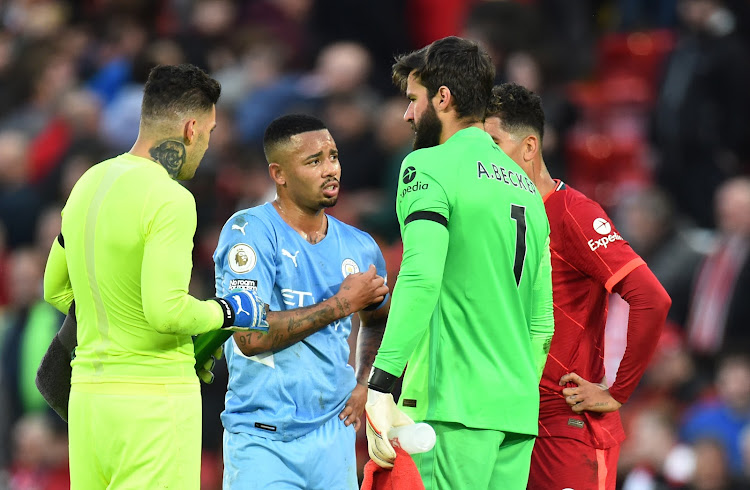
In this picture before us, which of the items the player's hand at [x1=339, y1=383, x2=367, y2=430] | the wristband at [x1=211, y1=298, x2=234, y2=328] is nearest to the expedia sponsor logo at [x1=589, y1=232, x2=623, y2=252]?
the player's hand at [x1=339, y1=383, x2=367, y2=430]

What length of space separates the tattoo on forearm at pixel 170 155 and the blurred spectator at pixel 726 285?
5.42 metres

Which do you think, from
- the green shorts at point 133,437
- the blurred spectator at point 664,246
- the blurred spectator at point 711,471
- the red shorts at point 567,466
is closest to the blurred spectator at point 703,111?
the blurred spectator at point 664,246

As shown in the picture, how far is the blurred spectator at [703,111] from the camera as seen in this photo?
10.7 metres

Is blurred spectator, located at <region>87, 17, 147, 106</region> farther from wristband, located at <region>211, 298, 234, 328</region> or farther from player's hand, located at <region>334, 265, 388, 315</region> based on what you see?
wristband, located at <region>211, 298, 234, 328</region>

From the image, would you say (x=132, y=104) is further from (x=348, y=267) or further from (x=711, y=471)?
(x=348, y=267)

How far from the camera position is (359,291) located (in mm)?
5664

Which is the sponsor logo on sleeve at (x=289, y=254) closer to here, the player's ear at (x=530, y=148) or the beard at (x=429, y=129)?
the beard at (x=429, y=129)

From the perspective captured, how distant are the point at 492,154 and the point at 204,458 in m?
5.76

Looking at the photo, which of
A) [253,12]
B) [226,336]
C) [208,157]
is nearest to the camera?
[226,336]

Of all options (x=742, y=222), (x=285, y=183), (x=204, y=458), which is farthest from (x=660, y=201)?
(x=285, y=183)

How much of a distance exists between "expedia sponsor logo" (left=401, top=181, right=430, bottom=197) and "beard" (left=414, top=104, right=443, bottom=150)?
0.32 metres

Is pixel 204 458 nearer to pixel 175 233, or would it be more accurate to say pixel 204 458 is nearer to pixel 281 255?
pixel 281 255

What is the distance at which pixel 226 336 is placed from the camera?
5.56m

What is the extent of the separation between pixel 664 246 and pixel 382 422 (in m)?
5.51
